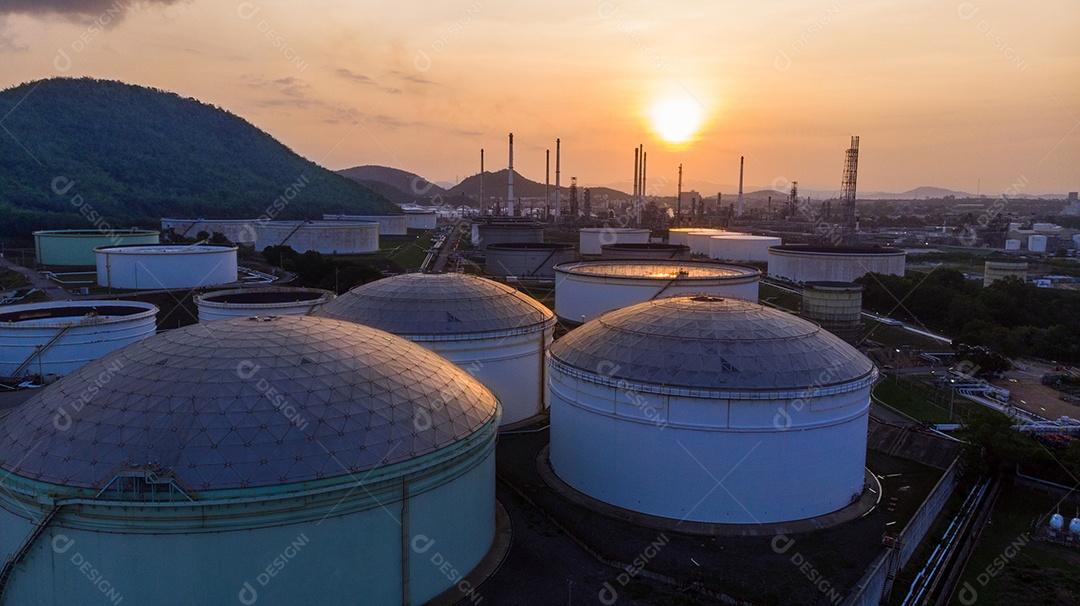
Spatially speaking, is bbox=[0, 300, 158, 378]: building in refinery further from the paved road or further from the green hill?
the green hill

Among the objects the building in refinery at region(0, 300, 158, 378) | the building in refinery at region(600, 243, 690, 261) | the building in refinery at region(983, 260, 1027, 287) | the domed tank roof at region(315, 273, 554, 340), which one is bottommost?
the building in refinery at region(0, 300, 158, 378)

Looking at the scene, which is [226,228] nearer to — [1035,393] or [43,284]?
[43,284]

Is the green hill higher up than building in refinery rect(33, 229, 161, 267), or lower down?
higher up

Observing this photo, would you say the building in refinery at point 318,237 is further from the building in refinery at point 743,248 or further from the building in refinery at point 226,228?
the building in refinery at point 743,248

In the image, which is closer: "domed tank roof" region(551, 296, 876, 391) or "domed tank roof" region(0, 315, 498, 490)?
"domed tank roof" region(0, 315, 498, 490)

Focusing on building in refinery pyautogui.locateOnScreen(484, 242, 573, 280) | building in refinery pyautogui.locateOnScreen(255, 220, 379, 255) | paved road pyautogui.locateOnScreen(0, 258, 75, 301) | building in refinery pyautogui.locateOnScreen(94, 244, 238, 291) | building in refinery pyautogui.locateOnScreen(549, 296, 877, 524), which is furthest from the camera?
building in refinery pyautogui.locateOnScreen(255, 220, 379, 255)

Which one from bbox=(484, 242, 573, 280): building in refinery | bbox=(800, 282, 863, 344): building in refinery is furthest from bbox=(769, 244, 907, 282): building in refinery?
bbox=(484, 242, 573, 280): building in refinery

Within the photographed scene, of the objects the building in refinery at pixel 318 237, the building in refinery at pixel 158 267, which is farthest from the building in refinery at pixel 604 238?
the building in refinery at pixel 158 267
